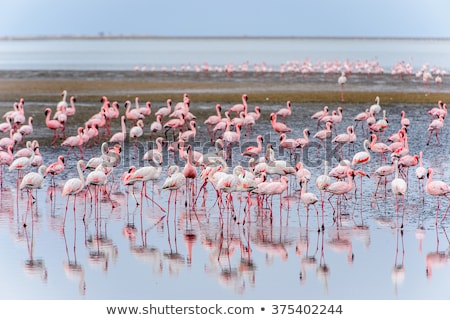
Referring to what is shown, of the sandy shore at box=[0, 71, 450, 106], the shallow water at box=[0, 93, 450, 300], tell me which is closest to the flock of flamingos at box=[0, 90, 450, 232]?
the shallow water at box=[0, 93, 450, 300]

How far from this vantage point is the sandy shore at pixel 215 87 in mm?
29156

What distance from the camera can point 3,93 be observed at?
31.6 meters

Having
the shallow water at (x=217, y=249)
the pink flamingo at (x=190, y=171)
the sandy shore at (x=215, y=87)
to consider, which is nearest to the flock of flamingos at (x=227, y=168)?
the pink flamingo at (x=190, y=171)

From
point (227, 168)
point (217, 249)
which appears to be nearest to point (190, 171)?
point (227, 168)

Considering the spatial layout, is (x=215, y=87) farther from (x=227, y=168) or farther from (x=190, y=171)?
(x=227, y=168)

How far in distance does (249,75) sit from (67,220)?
3217cm

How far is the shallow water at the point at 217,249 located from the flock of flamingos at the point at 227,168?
0.16m

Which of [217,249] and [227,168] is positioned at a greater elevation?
[227,168]

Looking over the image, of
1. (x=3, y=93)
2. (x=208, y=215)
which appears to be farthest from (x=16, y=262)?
(x=3, y=93)

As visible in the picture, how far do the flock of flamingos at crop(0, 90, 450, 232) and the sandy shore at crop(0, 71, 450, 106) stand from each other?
21.6 feet

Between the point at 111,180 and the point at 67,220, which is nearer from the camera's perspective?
the point at 67,220

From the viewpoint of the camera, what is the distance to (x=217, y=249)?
36.3 ft

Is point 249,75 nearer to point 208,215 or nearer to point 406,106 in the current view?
point 406,106

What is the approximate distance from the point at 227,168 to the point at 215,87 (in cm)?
2167
